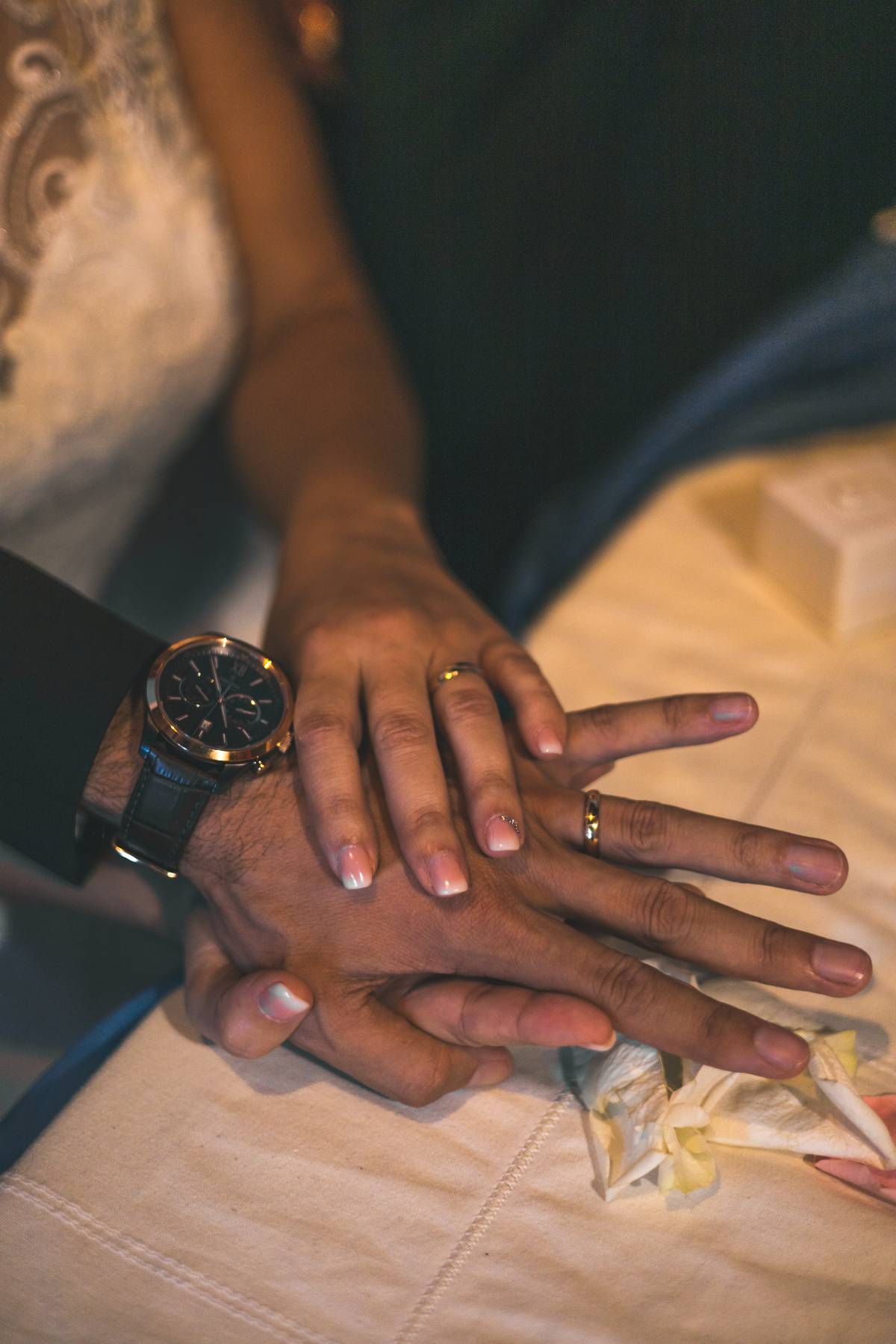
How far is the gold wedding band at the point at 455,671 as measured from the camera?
74cm

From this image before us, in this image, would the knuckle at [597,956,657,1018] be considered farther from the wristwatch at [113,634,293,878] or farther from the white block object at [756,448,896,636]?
the white block object at [756,448,896,636]

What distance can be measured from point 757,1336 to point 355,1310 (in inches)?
7.5

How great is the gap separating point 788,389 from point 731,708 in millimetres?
582

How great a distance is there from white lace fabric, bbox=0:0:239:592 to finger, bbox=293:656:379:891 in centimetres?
50

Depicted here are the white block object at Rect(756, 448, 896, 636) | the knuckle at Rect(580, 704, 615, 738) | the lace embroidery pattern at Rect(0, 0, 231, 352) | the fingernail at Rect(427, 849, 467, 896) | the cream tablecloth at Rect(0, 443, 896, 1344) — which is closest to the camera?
the cream tablecloth at Rect(0, 443, 896, 1344)

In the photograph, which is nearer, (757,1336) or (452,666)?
(757,1336)

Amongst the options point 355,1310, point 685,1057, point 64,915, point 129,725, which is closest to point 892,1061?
point 685,1057

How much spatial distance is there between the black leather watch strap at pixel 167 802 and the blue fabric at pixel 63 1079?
0.10 meters

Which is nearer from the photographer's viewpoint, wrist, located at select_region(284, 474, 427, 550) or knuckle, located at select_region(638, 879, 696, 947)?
knuckle, located at select_region(638, 879, 696, 947)

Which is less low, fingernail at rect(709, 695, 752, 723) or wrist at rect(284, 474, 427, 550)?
fingernail at rect(709, 695, 752, 723)

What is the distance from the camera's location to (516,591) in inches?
50.8

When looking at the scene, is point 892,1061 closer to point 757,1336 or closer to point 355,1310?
point 757,1336

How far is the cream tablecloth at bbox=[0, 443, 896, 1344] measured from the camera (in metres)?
0.50

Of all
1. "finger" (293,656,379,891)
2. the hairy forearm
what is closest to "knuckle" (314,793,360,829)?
"finger" (293,656,379,891)
